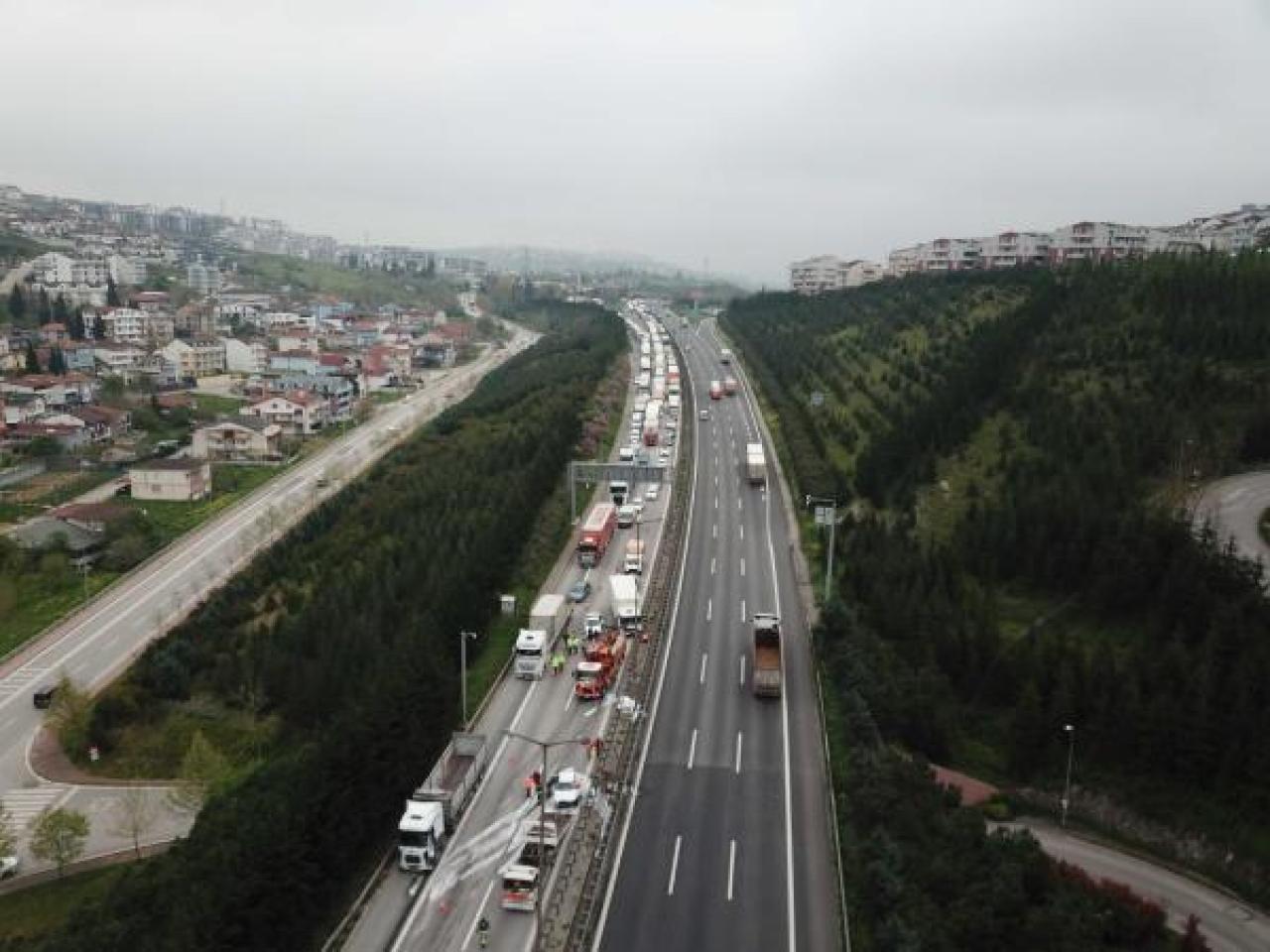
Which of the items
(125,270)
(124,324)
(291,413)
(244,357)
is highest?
(125,270)

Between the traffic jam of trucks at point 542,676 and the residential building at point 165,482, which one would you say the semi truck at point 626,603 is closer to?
the traffic jam of trucks at point 542,676

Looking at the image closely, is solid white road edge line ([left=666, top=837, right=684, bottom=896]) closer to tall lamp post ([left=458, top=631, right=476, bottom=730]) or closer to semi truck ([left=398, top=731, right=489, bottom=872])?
semi truck ([left=398, top=731, right=489, bottom=872])

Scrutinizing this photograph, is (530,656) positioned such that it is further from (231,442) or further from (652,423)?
(231,442)

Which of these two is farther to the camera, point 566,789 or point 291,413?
point 291,413

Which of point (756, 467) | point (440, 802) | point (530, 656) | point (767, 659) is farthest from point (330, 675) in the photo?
point (756, 467)

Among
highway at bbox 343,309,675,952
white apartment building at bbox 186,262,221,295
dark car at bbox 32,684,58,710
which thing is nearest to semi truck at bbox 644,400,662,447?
highway at bbox 343,309,675,952

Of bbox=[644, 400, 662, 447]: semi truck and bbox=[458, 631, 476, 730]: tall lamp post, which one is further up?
bbox=[644, 400, 662, 447]: semi truck

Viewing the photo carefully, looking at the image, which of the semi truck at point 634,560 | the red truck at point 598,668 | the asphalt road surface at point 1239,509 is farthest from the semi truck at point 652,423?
the asphalt road surface at point 1239,509
